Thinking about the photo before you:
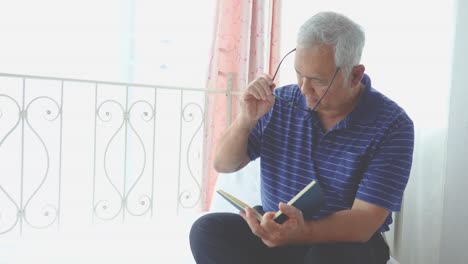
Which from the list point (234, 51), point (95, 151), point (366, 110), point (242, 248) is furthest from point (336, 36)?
point (95, 151)

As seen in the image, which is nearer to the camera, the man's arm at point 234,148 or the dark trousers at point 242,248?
the dark trousers at point 242,248

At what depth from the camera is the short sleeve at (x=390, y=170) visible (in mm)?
925

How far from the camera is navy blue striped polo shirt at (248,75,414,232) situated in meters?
0.94

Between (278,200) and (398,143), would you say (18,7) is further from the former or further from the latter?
(398,143)

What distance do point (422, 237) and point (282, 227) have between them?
56 centimetres

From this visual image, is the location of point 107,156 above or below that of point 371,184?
below

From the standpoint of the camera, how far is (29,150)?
1.74m

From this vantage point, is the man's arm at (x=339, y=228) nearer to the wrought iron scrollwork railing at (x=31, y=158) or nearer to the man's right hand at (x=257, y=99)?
the man's right hand at (x=257, y=99)

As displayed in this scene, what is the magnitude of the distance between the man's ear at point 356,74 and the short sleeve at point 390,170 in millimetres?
137

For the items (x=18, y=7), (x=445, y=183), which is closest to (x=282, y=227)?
(x=445, y=183)

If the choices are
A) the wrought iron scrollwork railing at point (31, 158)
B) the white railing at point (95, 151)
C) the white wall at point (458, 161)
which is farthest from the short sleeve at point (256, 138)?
the wrought iron scrollwork railing at point (31, 158)

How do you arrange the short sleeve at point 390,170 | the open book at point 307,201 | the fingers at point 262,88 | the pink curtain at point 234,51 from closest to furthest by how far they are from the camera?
1. the open book at point 307,201
2. the short sleeve at point 390,170
3. the fingers at point 262,88
4. the pink curtain at point 234,51

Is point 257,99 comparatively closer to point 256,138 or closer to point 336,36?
point 256,138

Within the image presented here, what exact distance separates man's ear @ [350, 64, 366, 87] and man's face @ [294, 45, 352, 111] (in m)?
0.02
